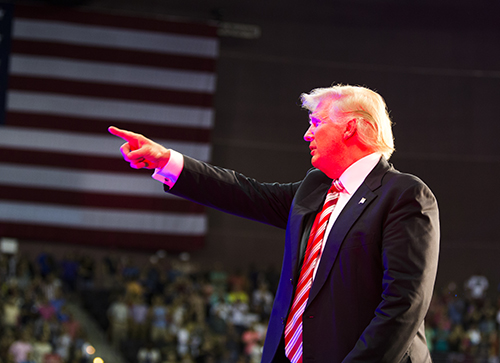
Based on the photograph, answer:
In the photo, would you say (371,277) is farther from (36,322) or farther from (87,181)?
(87,181)

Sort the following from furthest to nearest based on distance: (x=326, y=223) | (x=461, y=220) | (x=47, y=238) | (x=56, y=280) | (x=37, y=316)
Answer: (x=461, y=220)
(x=47, y=238)
(x=56, y=280)
(x=37, y=316)
(x=326, y=223)

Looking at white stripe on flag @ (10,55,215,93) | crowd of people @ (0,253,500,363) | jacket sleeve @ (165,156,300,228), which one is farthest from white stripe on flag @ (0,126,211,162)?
jacket sleeve @ (165,156,300,228)

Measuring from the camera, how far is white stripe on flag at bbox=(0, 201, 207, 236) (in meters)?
9.77

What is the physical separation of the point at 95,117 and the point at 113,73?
85 cm

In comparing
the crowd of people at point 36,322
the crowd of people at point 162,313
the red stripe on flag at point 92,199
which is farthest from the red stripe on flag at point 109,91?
the crowd of people at point 36,322

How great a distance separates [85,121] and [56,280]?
290 cm

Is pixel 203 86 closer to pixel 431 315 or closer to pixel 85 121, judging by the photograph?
pixel 85 121

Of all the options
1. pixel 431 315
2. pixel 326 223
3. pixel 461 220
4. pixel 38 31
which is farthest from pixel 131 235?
pixel 326 223

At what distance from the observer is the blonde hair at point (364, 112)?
142 centimetres

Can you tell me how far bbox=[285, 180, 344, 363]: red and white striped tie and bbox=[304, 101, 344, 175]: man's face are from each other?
0.07 meters

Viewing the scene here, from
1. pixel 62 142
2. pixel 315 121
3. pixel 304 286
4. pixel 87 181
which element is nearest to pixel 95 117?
pixel 62 142

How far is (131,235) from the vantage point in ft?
32.9

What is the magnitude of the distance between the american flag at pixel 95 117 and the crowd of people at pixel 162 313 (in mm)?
643

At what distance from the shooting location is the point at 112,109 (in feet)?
33.4
